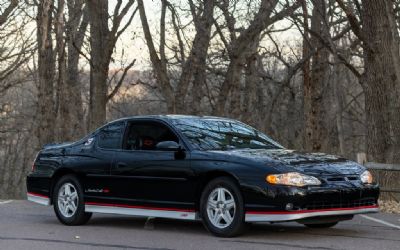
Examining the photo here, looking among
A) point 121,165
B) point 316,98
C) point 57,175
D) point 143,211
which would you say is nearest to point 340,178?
point 143,211

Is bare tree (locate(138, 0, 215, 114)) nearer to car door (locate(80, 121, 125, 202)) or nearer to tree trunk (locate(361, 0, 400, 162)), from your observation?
tree trunk (locate(361, 0, 400, 162))

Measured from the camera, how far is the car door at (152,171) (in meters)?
9.35

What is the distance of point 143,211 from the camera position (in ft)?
32.3

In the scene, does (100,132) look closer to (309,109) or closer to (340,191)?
(340,191)

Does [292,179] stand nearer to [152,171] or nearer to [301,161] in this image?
[301,161]

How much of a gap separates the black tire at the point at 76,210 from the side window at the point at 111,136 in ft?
2.31

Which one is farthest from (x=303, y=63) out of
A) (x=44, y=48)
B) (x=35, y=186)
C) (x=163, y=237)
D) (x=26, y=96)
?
(x=26, y=96)

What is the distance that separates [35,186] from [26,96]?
151ft

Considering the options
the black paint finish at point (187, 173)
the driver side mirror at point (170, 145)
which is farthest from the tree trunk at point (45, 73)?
the driver side mirror at point (170, 145)

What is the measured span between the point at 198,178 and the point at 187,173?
0.19 m

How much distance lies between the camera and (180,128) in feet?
32.2

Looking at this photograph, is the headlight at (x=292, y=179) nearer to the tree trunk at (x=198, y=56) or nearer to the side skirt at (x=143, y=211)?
the side skirt at (x=143, y=211)

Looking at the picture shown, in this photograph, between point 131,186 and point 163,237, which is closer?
point 163,237

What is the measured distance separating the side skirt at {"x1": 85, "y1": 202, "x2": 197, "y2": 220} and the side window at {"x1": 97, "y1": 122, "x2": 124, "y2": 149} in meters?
0.88
